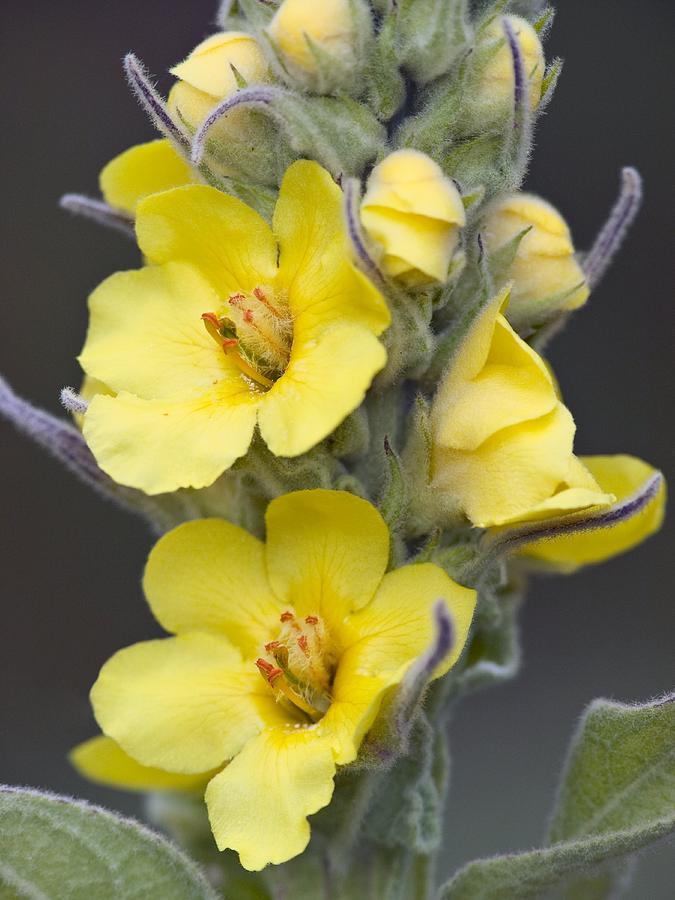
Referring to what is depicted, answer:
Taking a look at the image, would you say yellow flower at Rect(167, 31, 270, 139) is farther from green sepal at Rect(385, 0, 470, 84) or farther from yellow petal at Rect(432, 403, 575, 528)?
yellow petal at Rect(432, 403, 575, 528)

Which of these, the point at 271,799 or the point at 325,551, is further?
the point at 325,551

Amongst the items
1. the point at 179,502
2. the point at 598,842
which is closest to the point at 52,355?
the point at 179,502

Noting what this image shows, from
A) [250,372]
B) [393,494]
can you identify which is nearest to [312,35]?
[250,372]

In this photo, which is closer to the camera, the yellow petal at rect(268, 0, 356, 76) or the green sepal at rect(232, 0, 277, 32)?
the yellow petal at rect(268, 0, 356, 76)

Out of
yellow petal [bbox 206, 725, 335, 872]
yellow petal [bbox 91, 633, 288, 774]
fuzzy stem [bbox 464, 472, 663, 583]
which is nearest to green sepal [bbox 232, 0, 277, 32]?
fuzzy stem [bbox 464, 472, 663, 583]

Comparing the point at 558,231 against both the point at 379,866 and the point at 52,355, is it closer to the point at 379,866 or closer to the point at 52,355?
the point at 379,866

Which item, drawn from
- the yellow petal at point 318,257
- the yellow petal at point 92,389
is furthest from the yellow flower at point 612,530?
the yellow petal at point 92,389

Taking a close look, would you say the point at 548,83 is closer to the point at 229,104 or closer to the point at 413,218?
the point at 413,218
